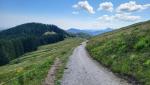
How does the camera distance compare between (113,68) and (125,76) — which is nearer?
(125,76)

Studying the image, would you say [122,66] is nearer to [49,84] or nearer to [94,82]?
[94,82]

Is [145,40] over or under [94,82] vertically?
over

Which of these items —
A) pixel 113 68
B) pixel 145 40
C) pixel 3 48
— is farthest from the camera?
pixel 3 48

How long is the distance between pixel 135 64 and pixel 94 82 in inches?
245

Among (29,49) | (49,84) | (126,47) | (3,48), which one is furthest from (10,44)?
(49,84)

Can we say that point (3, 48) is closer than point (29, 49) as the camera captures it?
Yes

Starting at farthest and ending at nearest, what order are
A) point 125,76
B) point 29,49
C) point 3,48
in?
1. point 29,49
2. point 3,48
3. point 125,76

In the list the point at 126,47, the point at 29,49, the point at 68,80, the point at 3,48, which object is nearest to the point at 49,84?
the point at 68,80

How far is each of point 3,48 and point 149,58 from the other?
405ft

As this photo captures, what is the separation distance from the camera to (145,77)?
20.8 meters

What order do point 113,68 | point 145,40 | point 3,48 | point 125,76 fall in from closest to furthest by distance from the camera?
point 125,76
point 113,68
point 145,40
point 3,48

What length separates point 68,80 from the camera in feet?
75.8

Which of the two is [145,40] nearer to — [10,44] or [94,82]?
[94,82]

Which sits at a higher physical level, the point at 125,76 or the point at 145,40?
the point at 145,40
